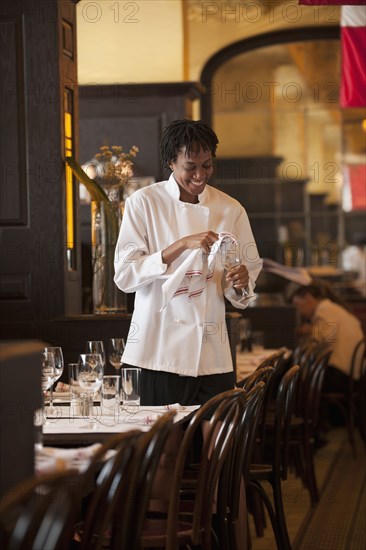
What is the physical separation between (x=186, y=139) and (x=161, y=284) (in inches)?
24.5

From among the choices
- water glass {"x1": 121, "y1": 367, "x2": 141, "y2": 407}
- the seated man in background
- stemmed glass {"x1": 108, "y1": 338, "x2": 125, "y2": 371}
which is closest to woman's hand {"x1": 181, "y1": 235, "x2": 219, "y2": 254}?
stemmed glass {"x1": 108, "y1": 338, "x2": 125, "y2": 371}

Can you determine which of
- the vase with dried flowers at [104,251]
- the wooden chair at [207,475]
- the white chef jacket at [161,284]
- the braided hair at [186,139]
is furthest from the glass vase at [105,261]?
the wooden chair at [207,475]

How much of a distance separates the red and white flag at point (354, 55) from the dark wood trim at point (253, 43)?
5.41m

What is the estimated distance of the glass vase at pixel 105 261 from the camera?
18.3ft

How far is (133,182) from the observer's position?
309 inches

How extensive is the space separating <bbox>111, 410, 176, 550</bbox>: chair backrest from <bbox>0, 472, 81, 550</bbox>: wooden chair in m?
0.57

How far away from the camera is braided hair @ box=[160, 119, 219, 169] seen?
436 cm

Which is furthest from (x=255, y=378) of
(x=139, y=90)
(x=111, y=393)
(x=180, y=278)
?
(x=139, y=90)

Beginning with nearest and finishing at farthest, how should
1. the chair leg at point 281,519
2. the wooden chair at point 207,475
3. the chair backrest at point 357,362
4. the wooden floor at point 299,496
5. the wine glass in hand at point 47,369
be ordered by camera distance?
the wooden chair at point 207,475 → the wine glass in hand at point 47,369 → the chair leg at point 281,519 → the wooden floor at point 299,496 → the chair backrest at point 357,362

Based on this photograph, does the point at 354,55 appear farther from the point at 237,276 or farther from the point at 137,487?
the point at 137,487

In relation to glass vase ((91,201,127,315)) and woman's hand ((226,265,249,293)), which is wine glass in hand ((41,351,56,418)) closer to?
woman's hand ((226,265,249,293))

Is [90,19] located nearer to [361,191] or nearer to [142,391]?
[142,391]

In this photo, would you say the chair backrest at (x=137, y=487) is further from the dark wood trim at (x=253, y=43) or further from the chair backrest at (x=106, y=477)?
the dark wood trim at (x=253, y=43)

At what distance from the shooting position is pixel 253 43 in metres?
13.1
